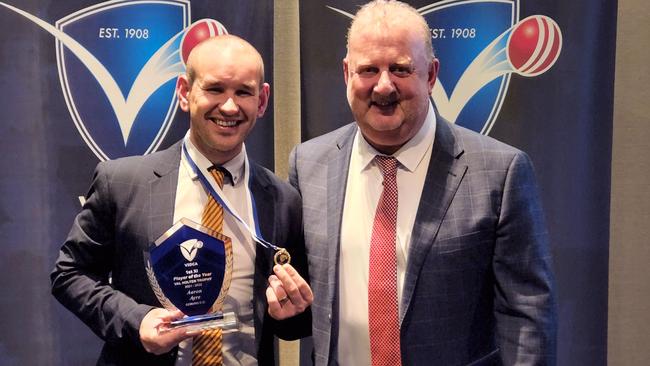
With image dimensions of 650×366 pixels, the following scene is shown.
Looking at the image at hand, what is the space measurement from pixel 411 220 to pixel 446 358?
425 millimetres

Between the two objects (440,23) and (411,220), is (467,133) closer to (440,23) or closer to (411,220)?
(411,220)

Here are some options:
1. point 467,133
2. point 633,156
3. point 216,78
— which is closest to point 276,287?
point 216,78

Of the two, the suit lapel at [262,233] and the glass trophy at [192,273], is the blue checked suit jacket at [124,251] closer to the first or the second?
the suit lapel at [262,233]

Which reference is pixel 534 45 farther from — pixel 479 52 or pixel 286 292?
pixel 286 292

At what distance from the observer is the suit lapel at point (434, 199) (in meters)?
2.18

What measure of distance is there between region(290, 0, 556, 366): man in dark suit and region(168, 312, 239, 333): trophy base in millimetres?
360

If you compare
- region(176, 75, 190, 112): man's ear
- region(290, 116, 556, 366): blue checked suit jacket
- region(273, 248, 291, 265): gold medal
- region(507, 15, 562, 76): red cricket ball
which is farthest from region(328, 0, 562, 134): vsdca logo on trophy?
region(273, 248, 291, 265): gold medal

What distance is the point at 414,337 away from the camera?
7.20 feet

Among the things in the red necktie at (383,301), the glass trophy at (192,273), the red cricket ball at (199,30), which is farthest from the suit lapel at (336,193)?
the red cricket ball at (199,30)

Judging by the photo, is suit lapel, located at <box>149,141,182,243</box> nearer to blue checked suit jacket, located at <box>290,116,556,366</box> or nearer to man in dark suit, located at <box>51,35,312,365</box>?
man in dark suit, located at <box>51,35,312,365</box>

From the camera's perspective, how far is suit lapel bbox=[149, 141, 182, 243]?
2182 millimetres

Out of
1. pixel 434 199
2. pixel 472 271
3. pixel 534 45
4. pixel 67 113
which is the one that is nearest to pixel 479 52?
pixel 534 45

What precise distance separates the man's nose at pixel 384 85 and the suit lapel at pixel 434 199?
0.83ft

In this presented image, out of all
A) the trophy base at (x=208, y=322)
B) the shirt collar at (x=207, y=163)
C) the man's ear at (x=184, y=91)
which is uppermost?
the man's ear at (x=184, y=91)
